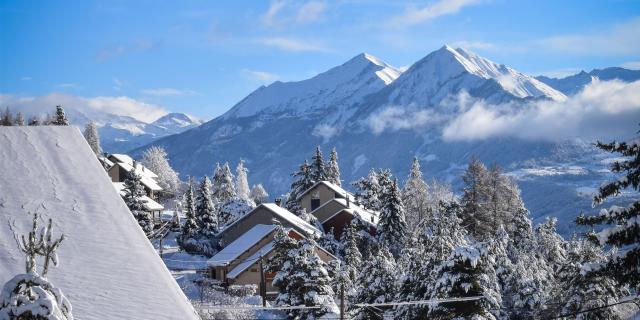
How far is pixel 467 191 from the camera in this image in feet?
175

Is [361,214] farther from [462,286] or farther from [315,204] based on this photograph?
[462,286]

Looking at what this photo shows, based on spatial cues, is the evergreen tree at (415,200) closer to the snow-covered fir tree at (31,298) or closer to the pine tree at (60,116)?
the pine tree at (60,116)

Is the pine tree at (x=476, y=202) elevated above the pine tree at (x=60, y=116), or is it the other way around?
the pine tree at (x=60, y=116)

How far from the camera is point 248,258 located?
48.4 m

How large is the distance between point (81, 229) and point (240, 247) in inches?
1571

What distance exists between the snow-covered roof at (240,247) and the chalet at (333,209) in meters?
13.9

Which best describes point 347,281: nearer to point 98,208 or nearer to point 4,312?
point 98,208

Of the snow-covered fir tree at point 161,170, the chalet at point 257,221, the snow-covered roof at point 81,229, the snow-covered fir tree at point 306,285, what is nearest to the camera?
the snow-covered roof at point 81,229

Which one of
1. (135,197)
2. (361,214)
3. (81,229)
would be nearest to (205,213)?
(135,197)

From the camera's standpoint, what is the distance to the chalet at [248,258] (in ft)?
152

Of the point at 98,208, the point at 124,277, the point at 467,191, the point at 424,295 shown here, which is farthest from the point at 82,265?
the point at 467,191

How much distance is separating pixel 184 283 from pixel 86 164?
37.7 metres

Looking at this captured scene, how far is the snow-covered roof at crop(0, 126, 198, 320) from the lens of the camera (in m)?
9.44

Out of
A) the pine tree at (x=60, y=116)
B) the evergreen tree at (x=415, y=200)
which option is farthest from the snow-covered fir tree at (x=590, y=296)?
the pine tree at (x=60, y=116)
